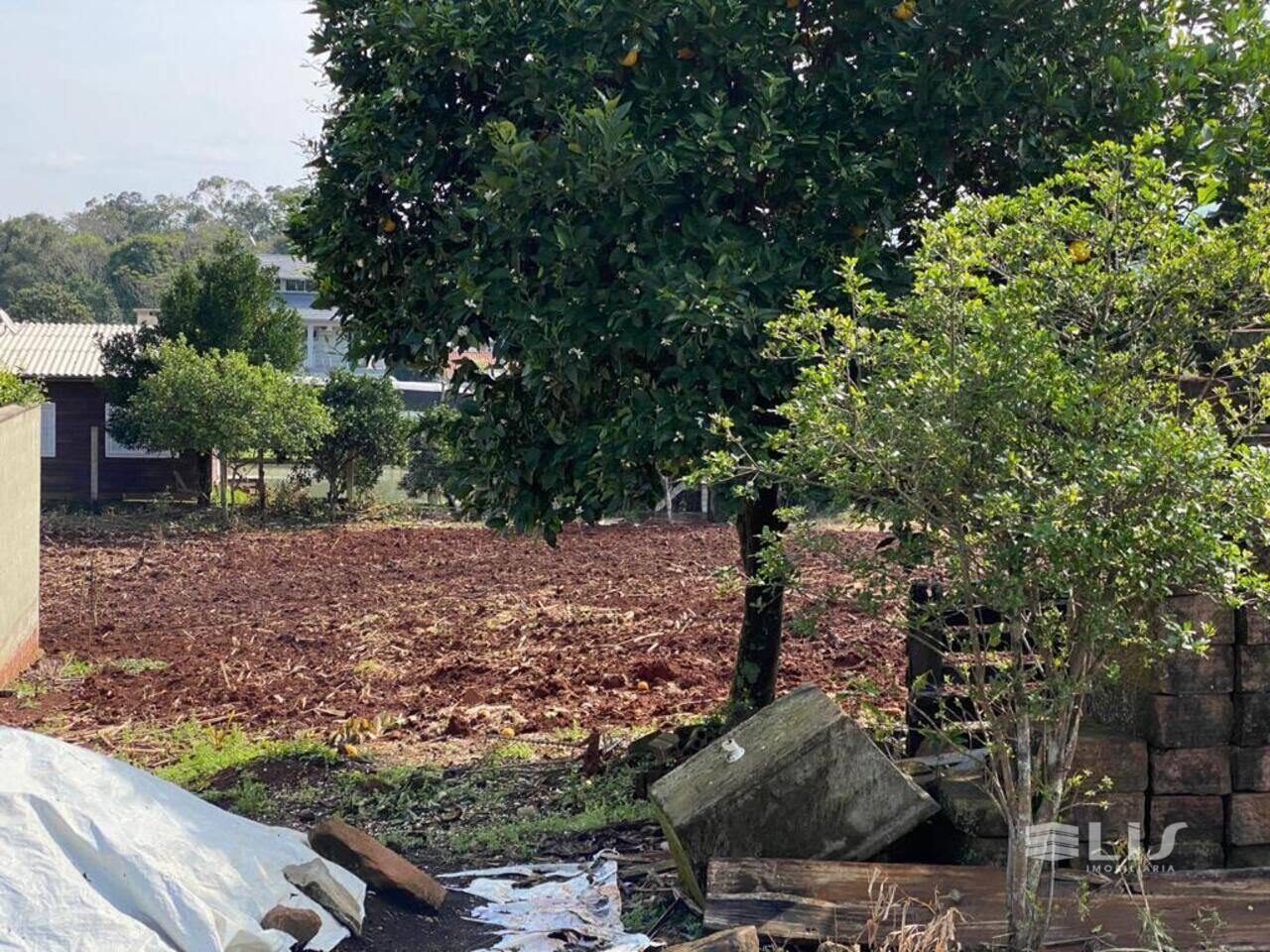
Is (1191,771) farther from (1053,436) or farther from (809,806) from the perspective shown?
(1053,436)

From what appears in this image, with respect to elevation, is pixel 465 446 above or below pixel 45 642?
above

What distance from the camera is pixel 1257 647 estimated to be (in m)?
5.30

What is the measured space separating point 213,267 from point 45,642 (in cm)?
1426

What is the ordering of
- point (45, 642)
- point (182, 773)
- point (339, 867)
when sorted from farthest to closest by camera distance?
point (45, 642) → point (182, 773) → point (339, 867)

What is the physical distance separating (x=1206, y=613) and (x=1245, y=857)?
103 cm

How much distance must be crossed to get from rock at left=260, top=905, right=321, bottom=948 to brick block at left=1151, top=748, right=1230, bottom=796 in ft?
10.7

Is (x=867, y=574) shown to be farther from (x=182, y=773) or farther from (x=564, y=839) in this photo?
(x=182, y=773)

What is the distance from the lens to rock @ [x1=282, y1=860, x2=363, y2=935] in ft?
17.1

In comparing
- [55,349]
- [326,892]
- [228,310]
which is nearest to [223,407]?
[228,310]

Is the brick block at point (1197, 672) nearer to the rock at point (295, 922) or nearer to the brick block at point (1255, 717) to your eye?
the brick block at point (1255, 717)

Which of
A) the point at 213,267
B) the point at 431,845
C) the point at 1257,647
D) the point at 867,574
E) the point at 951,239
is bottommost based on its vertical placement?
the point at 431,845

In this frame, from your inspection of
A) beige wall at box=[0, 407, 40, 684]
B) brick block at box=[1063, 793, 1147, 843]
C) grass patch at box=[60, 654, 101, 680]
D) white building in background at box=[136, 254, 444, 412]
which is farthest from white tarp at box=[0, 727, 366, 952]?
white building in background at box=[136, 254, 444, 412]

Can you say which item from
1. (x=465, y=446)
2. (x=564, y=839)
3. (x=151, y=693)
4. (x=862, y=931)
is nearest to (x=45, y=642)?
(x=151, y=693)

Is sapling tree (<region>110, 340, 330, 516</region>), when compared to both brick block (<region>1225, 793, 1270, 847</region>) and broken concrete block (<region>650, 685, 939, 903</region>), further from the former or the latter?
brick block (<region>1225, 793, 1270, 847</region>)
